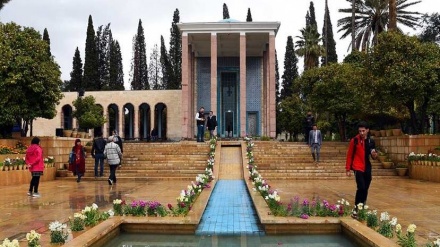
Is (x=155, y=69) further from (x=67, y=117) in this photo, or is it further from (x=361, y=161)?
(x=361, y=161)

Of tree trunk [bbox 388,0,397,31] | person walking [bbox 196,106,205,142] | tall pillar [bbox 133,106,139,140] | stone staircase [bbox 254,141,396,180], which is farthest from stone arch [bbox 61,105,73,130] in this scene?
tree trunk [bbox 388,0,397,31]

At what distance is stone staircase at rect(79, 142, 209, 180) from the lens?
1452 centimetres

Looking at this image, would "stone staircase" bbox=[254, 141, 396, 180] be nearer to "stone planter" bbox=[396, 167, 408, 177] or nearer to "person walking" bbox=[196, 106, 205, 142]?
"stone planter" bbox=[396, 167, 408, 177]

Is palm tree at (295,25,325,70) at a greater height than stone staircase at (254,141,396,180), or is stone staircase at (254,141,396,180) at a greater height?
palm tree at (295,25,325,70)

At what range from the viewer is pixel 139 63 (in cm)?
5403

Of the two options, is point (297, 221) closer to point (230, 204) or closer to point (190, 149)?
point (230, 204)

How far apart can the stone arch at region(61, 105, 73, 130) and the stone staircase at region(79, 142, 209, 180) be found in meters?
17.9

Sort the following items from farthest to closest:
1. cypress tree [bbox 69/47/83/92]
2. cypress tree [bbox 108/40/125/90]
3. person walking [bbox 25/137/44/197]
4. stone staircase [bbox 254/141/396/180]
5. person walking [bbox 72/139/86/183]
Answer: cypress tree [bbox 108/40/125/90]
cypress tree [bbox 69/47/83/92]
stone staircase [bbox 254/141/396/180]
person walking [bbox 72/139/86/183]
person walking [bbox 25/137/44/197]

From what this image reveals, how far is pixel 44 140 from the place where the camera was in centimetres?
1526

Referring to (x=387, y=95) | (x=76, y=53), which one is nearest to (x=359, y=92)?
(x=387, y=95)

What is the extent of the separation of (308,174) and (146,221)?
30.8ft

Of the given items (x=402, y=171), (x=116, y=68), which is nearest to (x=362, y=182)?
(x=402, y=171)

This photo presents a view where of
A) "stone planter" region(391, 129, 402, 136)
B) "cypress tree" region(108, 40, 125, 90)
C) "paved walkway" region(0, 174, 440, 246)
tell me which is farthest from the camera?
"cypress tree" region(108, 40, 125, 90)

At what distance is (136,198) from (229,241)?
3.98 metres
